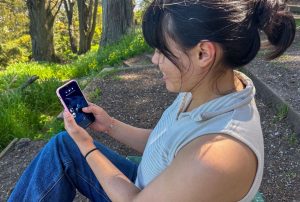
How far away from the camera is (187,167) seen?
1.24 metres

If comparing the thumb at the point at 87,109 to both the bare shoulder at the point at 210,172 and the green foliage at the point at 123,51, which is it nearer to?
the bare shoulder at the point at 210,172

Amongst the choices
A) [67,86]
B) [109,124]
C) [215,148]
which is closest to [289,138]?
[109,124]

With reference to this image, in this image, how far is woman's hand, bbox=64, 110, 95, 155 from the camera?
171 cm

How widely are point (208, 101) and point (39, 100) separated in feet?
13.4

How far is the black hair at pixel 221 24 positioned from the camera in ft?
4.16

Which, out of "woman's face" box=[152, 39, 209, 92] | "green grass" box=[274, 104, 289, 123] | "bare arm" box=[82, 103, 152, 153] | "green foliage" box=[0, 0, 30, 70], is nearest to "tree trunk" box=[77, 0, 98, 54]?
"green foliage" box=[0, 0, 30, 70]

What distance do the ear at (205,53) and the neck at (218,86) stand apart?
0.27 feet

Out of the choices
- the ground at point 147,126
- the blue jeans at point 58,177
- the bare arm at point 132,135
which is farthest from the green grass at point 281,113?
the blue jeans at point 58,177

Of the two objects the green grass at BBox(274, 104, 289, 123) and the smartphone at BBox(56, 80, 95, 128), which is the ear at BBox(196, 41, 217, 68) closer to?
the smartphone at BBox(56, 80, 95, 128)

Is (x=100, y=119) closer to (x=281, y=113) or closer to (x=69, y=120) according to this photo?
(x=69, y=120)

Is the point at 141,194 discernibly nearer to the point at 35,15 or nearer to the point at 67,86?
the point at 67,86

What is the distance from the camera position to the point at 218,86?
142cm

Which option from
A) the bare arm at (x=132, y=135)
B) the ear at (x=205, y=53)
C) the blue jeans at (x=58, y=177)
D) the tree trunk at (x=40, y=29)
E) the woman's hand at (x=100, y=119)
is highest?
the ear at (x=205, y=53)

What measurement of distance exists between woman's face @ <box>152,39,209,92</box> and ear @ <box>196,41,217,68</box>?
0.01 metres
